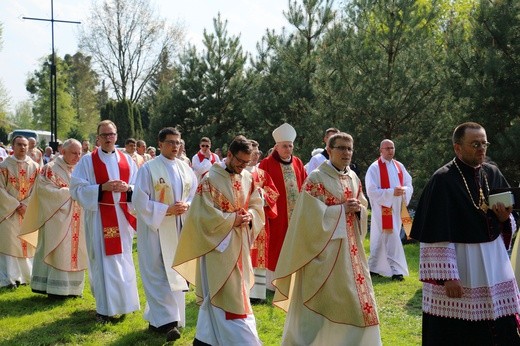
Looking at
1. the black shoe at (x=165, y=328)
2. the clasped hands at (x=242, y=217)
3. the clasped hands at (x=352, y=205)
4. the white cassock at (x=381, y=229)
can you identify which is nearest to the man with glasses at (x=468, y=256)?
the clasped hands at (x=352, y=205)

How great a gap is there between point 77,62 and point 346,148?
61.5 metres

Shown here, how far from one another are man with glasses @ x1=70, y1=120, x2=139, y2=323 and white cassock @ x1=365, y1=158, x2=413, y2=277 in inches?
168

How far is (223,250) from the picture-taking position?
235 inches

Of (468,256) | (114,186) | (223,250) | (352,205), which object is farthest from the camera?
(114,186)

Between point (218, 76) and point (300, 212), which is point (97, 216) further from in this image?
point (218, 76)

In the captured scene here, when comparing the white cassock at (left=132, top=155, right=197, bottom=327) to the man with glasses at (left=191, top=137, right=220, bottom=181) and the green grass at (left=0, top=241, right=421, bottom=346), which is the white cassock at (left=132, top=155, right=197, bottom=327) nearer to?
the green grass at (left=0, top=241, right=421, bottom=346)

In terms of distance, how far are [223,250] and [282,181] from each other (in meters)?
3.44

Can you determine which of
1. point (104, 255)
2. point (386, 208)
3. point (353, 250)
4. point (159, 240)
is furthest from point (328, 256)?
point (386, 208)

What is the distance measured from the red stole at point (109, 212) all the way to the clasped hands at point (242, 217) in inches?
87.6

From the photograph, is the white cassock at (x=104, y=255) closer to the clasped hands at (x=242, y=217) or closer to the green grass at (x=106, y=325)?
the green grass at (x=106, y=325)

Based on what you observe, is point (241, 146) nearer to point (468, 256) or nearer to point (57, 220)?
point (468, 256)

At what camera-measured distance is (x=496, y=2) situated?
42.0ft

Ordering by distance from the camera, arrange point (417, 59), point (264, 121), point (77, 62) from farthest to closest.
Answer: point (77, 62)
point (264, 121)
point (417, 59)

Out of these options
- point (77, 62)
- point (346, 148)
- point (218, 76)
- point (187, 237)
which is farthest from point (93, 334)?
point (77, 62)
